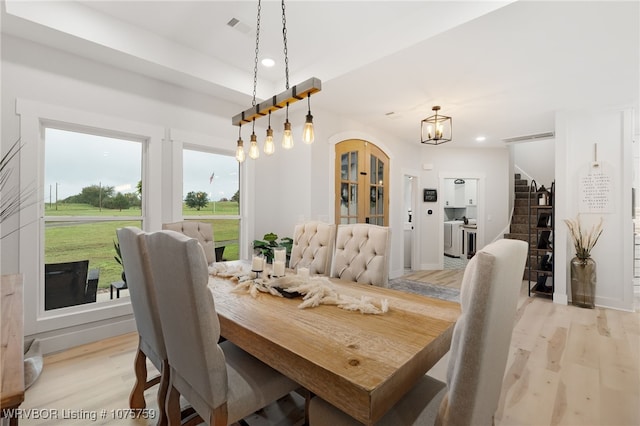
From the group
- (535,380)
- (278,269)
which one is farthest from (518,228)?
(278,269)

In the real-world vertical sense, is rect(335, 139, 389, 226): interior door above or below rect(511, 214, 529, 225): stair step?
above

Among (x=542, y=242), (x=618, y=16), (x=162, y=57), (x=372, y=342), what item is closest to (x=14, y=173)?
(x=162, y=57)

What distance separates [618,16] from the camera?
6.95 ft

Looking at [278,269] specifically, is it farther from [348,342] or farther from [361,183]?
[361,183]

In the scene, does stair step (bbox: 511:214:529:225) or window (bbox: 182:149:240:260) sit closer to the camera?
window (bbox: 182:149:240:260)

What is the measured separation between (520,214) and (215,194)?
6217 mm

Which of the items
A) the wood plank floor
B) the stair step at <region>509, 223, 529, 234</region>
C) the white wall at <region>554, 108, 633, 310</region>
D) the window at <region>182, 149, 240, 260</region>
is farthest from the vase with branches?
the window at <region>182, 149, 240, 260</region>

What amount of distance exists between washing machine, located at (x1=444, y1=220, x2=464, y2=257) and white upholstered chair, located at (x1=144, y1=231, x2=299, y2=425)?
24.4 ft

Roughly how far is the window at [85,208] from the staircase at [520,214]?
6409 millimetres

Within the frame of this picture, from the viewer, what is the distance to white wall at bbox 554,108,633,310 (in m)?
3.64

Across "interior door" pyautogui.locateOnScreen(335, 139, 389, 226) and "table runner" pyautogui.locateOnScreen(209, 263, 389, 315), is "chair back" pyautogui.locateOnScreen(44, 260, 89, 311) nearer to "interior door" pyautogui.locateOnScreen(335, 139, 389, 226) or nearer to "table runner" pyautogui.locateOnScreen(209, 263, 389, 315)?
"table runner" pyautogui.locateOnScreen(209, 263, 389, 315)

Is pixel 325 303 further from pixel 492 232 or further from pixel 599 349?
pixel 492 232

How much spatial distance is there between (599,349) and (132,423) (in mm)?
3703

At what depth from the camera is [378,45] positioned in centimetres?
272
